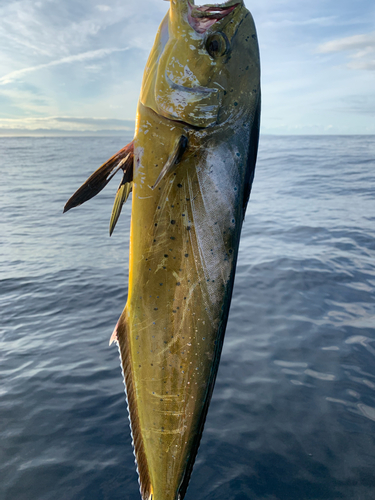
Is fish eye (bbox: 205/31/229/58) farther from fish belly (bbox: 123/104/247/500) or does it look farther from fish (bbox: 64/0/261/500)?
fish belly (bbox: 123/104/247/500)

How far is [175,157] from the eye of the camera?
1604 mm

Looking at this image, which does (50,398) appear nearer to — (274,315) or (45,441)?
(45,441)

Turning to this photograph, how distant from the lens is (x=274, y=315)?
19.5 ft

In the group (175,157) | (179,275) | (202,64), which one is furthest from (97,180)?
(202,64)

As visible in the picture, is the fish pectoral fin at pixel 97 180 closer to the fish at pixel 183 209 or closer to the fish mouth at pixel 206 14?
the fish at pixel 183 209

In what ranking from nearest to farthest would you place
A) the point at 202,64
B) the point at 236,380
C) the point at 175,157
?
the point at 175,157 → the point at 202,64 → the point at 236,380

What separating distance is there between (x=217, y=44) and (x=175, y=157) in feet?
2.09

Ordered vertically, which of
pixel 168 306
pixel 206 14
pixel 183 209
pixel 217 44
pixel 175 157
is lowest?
pixel 168 306

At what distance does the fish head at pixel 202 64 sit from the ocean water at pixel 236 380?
3.17m

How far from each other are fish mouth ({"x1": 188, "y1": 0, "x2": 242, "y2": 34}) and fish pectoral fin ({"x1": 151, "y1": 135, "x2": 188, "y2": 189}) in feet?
1.88

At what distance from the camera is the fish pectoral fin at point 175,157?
5.17 feet

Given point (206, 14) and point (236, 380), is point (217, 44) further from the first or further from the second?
point (236, 380)

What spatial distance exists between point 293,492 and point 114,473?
5.34 feet

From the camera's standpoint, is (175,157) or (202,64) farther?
(202,64)
